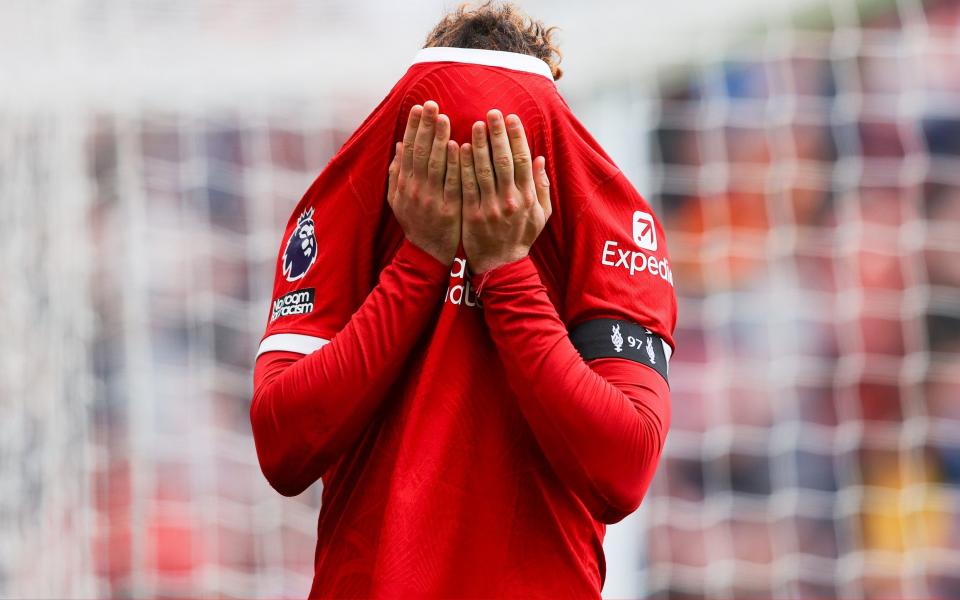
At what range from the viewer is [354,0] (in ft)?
12.5

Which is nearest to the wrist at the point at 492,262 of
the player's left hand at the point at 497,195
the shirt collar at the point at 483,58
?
the player's left hand at the point at 497,195

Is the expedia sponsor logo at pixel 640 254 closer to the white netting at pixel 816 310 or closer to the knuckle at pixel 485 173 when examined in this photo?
the knuckle at pixel 485 173

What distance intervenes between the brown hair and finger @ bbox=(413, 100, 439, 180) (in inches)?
5.7

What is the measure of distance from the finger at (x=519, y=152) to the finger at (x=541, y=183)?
0.07 feet

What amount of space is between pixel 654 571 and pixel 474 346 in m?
2.50

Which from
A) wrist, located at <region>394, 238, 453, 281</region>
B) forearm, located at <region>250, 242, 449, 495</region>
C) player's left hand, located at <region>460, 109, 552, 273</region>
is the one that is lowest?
forearm, located at <region>250, 242, 449, 495</region>

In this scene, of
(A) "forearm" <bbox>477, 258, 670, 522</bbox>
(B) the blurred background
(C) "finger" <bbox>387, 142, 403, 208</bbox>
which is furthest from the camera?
(B) the blurred background

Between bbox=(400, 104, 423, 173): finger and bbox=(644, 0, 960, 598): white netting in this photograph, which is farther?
bbox=(644, 0, 960, 598): white netting

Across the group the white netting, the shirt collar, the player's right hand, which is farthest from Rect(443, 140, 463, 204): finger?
the white netting

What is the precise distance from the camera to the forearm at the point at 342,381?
3.76ft

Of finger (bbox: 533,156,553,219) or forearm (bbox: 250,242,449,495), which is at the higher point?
finger (bbox: 533,156,553,219)

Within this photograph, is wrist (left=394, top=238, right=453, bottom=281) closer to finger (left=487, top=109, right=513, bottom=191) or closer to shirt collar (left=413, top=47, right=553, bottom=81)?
finger (left=487, top=109, right=513, bottom=191)

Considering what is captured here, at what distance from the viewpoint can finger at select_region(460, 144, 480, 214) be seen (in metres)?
1.19

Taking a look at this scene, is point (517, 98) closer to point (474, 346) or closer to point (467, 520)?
point (474, 346)
